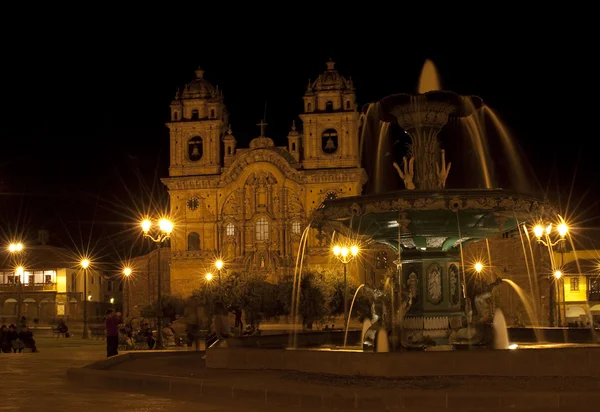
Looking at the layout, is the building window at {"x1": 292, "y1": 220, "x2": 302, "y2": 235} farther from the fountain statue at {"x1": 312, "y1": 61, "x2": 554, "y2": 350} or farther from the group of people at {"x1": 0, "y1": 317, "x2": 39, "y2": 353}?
the fountain statue at {"x1": 312, "y1": 61, "x2": 554, "y2": 350}

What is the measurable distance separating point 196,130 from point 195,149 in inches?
51.1

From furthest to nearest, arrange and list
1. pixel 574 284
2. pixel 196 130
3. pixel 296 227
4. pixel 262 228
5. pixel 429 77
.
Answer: pixel 196 130
pixel 262 228
pixel 296 227
pixel 574 284
pixel 429 77

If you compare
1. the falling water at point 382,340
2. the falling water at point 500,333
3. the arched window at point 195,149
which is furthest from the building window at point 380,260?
the falling water at point 382,340

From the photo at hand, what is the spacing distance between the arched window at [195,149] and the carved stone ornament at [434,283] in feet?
168

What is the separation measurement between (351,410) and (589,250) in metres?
52.3

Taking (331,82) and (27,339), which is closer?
(27,339)

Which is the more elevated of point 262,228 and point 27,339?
point 262,228

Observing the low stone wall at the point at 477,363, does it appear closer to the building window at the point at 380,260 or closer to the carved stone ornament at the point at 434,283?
the carved stone ornament at the point at 434,283

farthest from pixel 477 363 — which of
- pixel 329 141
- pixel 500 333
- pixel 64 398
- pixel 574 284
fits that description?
pixel 329 141

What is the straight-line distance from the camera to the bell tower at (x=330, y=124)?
201 ft

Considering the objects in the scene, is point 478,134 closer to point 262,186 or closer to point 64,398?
point 64,398

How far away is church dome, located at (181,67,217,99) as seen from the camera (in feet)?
212

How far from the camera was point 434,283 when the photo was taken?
13.9 m

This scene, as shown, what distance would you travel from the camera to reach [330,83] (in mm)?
61469
